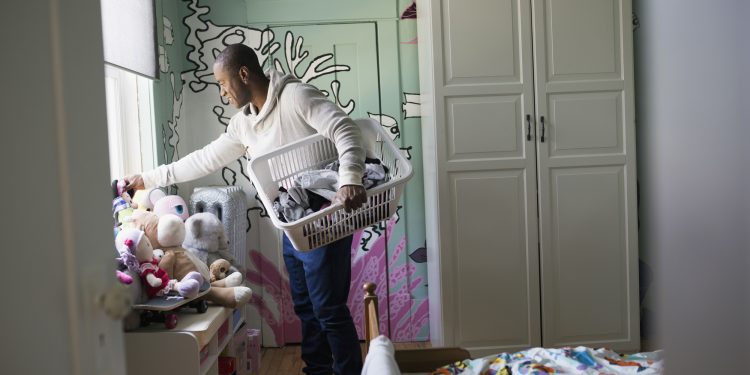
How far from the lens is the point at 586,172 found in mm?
2994

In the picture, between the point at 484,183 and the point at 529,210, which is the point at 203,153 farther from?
the point at 529,210

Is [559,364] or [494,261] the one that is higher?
[494,261]

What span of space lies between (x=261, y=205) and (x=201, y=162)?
93 cm

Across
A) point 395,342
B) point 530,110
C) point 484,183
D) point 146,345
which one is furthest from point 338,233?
point 395,342

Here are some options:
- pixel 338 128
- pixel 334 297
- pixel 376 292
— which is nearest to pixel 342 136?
pixel 338 128

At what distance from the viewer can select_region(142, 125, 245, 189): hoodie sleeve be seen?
2541 mm

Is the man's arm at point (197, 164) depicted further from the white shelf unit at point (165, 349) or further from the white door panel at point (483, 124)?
the white door panel at point (483, 124)

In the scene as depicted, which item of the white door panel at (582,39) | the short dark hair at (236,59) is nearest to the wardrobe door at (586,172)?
the white door panel at (582,39)

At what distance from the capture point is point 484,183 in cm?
298

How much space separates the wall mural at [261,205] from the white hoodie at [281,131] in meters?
0.82

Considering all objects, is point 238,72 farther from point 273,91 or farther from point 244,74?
point 273,91

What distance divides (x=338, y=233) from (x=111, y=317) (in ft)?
5.49

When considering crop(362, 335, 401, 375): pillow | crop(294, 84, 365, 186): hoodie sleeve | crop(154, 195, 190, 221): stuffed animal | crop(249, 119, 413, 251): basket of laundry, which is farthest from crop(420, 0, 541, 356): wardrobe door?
crop(362, 335, 401, 375): pillow

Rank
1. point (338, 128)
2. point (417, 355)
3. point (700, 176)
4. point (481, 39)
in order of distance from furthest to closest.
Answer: point (481, 39) → point (338, 128) → point (417, 355) → point (700, 176)
